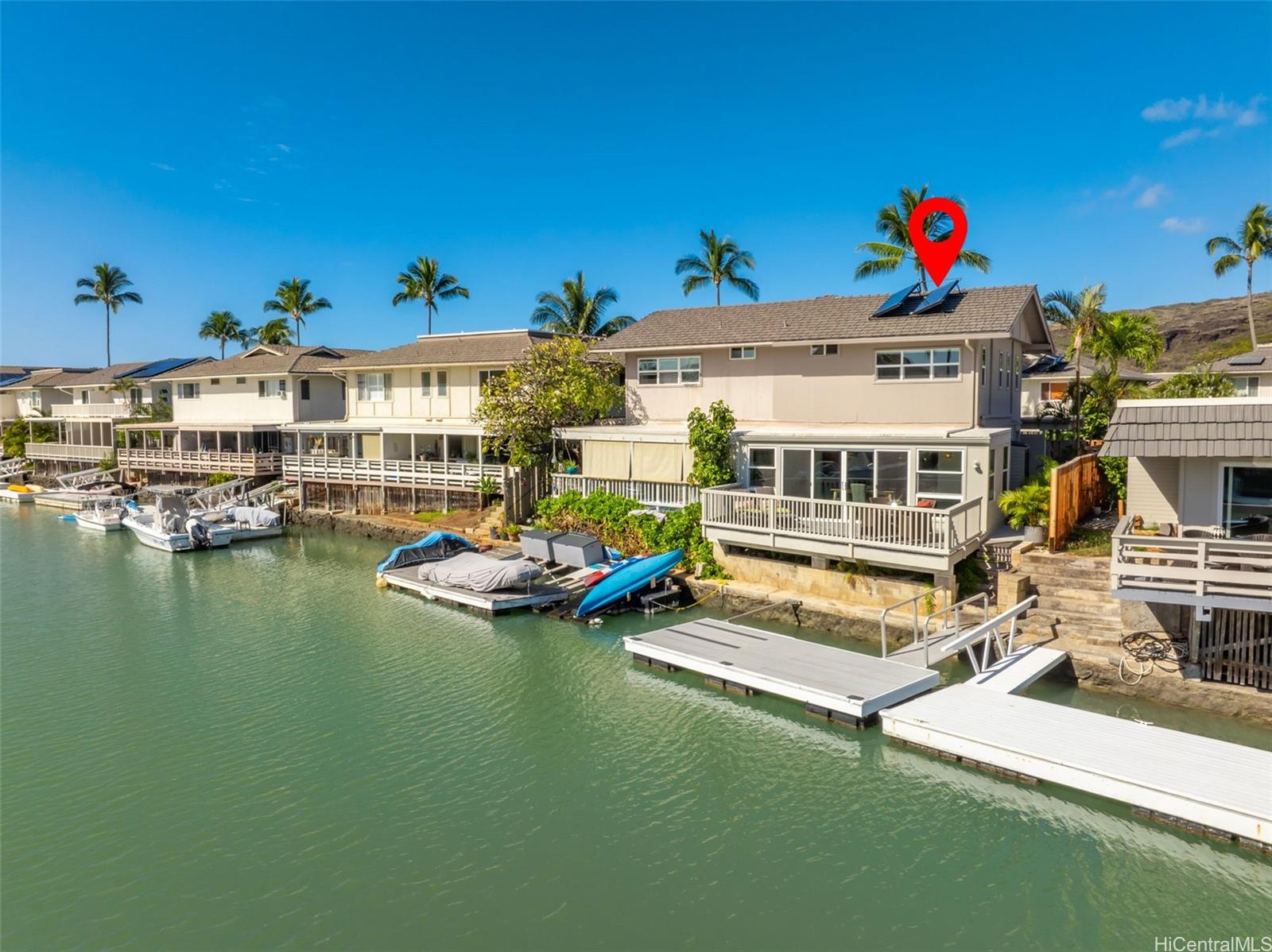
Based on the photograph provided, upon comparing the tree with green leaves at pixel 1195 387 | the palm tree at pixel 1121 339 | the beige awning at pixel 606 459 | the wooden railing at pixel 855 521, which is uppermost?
the palm tree at pixel 1121 339

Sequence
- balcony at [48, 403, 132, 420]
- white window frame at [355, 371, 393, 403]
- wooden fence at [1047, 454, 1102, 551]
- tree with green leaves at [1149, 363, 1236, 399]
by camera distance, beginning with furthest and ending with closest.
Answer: balcony at [48, 403, 132, 420]
white window frame at [355, 371, 393, 403]
tree with green leaves at [1149, 363, 1236, 399]
wooden fence at [1047, 454, 1102, 551]

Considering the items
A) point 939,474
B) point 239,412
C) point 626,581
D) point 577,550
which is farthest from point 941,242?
point 239,412

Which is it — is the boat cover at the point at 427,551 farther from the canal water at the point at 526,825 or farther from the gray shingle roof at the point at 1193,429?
the gray shingle roof at the point at 1193,429

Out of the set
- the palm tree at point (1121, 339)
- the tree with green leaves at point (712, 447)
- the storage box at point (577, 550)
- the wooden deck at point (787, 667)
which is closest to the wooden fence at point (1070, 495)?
the wooden deck at point (787, 667)

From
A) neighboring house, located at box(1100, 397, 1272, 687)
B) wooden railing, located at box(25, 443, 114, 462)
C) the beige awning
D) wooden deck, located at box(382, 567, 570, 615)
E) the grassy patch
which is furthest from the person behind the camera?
wooden railing, located at box(25, 443, 114, 462)

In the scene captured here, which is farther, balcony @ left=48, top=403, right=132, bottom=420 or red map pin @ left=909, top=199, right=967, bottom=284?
balcony @ left=48, top=403, right=132, bottom=420

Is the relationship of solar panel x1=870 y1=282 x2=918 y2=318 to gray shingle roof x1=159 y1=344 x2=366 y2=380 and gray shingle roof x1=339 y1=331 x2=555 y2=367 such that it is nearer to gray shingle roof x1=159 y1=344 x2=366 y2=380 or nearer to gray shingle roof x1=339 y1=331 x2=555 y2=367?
gray shingle roof x1=339 y1=331 x2=555 y2=367
